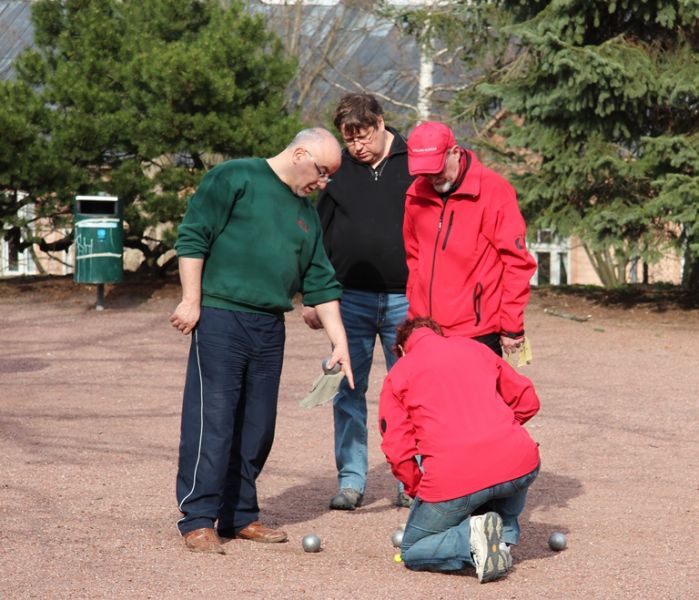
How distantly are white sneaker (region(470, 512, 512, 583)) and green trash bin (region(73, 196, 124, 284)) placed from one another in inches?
480

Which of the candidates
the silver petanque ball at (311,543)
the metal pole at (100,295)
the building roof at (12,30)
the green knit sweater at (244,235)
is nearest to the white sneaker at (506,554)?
the silver petanque ball at (311,543)

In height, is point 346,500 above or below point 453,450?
below

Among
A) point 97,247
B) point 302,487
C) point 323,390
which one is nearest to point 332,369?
point 323,390

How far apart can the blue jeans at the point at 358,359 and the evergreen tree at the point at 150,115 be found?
10.9 meters

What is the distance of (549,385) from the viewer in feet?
38.5

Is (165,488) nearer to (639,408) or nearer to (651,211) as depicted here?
(639,408)

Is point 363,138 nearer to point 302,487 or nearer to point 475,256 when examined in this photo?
point 475,256

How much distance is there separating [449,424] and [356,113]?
1.89 m

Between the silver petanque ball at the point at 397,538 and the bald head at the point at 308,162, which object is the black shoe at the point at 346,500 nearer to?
the silver petanque ball at the point at 397,538

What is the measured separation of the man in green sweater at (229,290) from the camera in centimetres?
577

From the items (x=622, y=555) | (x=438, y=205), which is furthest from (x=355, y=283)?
(x=622, y=555)

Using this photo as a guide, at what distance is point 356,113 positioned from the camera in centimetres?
657

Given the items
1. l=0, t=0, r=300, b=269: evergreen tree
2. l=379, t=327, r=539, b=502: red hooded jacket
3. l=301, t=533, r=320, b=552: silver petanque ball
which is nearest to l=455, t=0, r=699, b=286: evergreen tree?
l=0, t=0, r=300, b=269: evergreen tree

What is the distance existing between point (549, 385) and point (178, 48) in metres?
8.36
